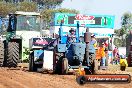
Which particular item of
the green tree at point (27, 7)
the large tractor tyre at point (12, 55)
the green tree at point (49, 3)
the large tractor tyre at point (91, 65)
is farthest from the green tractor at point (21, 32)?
the green tree at point (49, 3)

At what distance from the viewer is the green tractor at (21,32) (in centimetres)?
2114

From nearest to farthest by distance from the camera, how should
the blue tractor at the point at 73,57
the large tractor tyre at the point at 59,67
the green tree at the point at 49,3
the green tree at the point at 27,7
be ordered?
the blue tractor at the point at 73,57
the large tractor tyre at the point at 59,67
the green tree at the point at 27,7
the green tree at the point at 49,3

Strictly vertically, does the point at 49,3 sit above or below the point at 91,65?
above

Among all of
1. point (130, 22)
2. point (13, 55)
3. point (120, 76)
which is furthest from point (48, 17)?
point (120, 76)

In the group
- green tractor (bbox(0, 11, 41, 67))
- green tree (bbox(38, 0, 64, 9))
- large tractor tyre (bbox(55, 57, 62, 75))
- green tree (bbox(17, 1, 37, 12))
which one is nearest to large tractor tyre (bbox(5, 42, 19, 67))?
green tractor (bbox(0, 11, 41, 67))

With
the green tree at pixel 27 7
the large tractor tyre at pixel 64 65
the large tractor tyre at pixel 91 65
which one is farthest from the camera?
the green tree at pixel 27 7

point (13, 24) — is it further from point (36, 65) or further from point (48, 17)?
point (48, 17)

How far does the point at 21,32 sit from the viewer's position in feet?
79.5

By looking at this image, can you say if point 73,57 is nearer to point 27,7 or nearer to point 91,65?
point 91,65

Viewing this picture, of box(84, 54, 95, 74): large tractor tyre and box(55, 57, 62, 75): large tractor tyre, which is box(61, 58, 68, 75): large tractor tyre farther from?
box(84, 54, 95, 74): large tractor tyre

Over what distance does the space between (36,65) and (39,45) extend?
9.43 ft

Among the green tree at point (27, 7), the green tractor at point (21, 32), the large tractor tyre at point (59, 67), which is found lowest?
the large tractor tyre at point (59, 67)

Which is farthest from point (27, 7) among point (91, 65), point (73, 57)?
point (91, 65)

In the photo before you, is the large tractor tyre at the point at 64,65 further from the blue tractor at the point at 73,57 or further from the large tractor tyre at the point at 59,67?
the large tractor tyre at the point at 59,67
